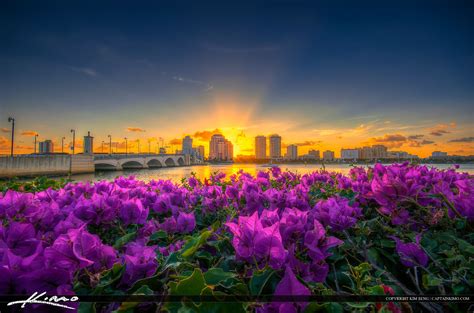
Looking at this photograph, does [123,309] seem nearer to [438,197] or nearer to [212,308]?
[212,308]

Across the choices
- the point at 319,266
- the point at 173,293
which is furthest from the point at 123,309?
the point at 319,266

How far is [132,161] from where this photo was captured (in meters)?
70.5

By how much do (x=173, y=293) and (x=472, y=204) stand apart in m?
1.54

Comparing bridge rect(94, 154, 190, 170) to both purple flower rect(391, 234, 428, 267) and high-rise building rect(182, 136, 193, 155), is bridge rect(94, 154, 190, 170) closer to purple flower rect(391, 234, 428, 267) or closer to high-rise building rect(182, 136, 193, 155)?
purple flower rect(391, 234, 428, 267)

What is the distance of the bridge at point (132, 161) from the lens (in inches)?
2554

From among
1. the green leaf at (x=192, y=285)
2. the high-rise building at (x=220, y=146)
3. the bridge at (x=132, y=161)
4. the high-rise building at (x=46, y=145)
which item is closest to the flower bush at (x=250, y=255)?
the green leaf at (x=192, y=285)

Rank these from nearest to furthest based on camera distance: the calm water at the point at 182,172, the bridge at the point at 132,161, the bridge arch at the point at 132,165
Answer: the calm water at the point at 182,172 < the bridge at the point at 132,161 < the bridge arch at the point at 132,165

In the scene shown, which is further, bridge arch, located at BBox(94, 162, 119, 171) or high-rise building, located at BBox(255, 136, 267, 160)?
high-rise building, located at BBox(255, 136, 267, 160)

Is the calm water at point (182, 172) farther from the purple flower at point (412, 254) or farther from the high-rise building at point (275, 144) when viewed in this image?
the high-rise building at point (275, 144)

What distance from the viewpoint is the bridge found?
6488 centimetres

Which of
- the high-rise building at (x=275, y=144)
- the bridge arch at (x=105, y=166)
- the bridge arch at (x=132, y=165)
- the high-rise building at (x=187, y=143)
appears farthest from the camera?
the high-rise building at (x=187, y=143)

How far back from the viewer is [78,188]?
2469 mm

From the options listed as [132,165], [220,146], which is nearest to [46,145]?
[132,165]

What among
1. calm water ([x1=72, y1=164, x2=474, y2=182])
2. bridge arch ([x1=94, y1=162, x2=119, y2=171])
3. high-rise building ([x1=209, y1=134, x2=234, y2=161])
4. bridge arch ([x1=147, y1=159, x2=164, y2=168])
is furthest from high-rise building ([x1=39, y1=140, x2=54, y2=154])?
high-rise building ([x1=209, y1=134, x2=234, y2=161])
